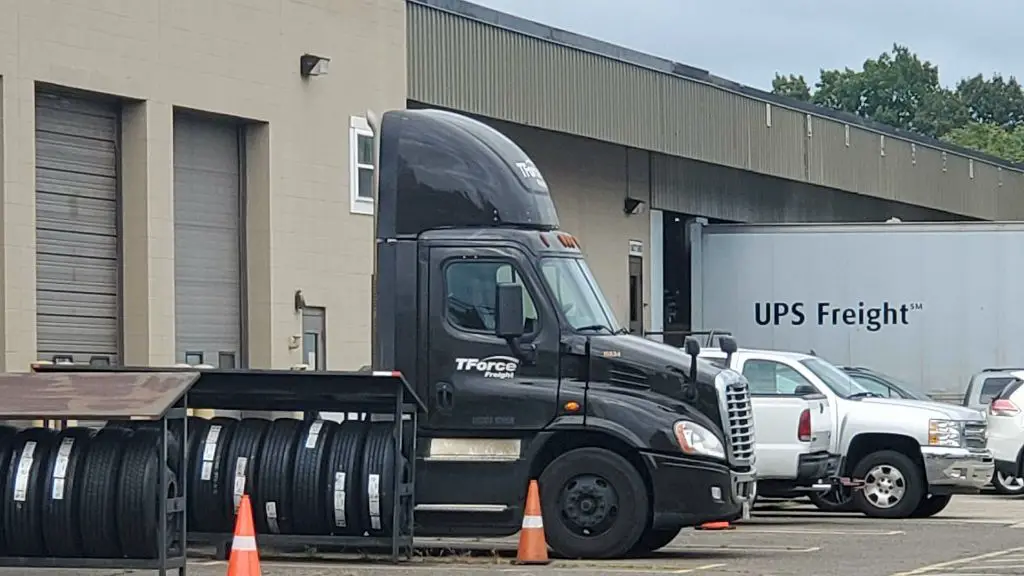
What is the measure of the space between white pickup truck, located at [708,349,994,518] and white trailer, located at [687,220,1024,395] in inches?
433

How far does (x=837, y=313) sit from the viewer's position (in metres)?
33.8

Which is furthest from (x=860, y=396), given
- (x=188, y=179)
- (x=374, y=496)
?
(x=374, y=496)

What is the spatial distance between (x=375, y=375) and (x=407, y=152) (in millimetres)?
2185

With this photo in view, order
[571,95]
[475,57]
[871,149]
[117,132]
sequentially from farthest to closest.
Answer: [871,149] → [571,95] → [475,57] → [117,132]

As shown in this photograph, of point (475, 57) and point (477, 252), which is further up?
point (475, 57)

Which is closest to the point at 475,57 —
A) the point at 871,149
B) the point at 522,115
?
the point at 522,115

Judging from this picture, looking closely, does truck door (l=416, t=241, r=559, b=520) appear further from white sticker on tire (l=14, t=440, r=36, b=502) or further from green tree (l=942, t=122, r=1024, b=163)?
green tree (l=942, t=122, r=1024, b=163)

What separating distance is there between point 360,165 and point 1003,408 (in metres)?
9.52

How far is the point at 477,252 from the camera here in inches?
615

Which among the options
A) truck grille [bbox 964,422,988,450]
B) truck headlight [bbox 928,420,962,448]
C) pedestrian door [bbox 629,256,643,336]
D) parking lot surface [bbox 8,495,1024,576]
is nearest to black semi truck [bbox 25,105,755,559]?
parking lot surface [bbox 8,495,1024,576]

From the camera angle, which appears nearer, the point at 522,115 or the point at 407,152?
the point at 407,152

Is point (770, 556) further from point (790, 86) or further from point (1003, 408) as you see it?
point (790, 86)

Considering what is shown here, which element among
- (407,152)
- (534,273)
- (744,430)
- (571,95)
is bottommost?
(744,430)

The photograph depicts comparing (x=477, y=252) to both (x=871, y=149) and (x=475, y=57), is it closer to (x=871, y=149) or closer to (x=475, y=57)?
(x=475, y=57)
